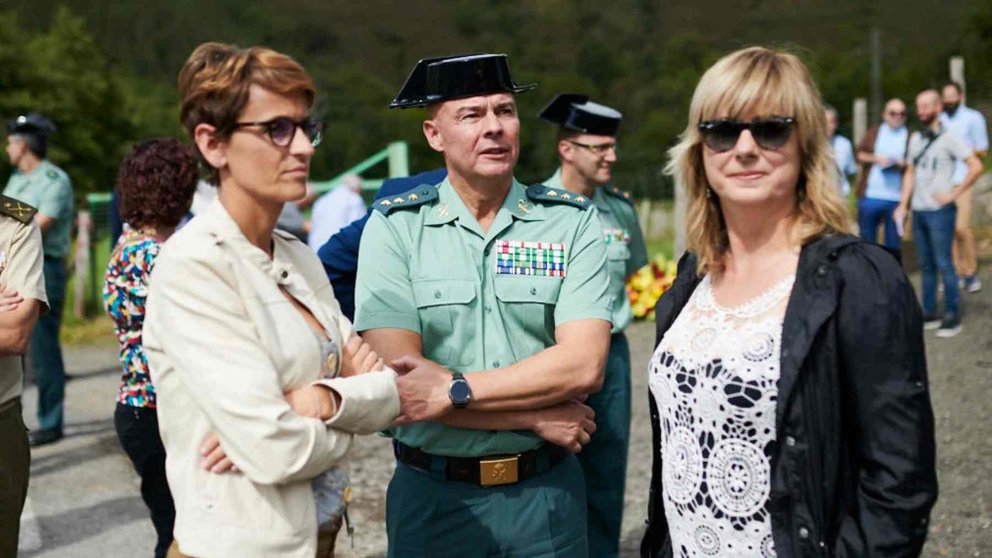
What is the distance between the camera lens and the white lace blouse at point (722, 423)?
249cm

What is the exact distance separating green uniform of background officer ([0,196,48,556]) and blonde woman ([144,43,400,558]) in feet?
4.62

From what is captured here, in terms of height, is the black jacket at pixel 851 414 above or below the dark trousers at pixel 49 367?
above

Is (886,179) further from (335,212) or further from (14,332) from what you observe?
(14,332)

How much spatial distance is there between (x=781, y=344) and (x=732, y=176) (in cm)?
42

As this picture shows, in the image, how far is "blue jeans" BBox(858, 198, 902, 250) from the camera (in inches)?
466

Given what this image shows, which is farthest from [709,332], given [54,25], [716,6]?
[716,6]

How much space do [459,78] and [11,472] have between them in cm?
189

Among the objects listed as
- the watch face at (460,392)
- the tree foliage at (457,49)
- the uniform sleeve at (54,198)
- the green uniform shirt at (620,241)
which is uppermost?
the watch face at (460,392)

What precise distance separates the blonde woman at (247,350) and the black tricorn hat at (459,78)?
803 millimetres

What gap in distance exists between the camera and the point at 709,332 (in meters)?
2.65

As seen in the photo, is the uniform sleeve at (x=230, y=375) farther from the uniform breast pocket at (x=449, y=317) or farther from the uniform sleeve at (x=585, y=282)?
the uniform sleeve at (x=585, y=282)

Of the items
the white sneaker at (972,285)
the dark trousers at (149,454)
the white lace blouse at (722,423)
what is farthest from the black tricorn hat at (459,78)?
the white sneaker at (972,285)

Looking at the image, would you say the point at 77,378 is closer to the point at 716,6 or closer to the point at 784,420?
the point at 784,420

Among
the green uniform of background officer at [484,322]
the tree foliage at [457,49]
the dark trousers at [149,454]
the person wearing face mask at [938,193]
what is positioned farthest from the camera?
the tree foliage at [457,49]
